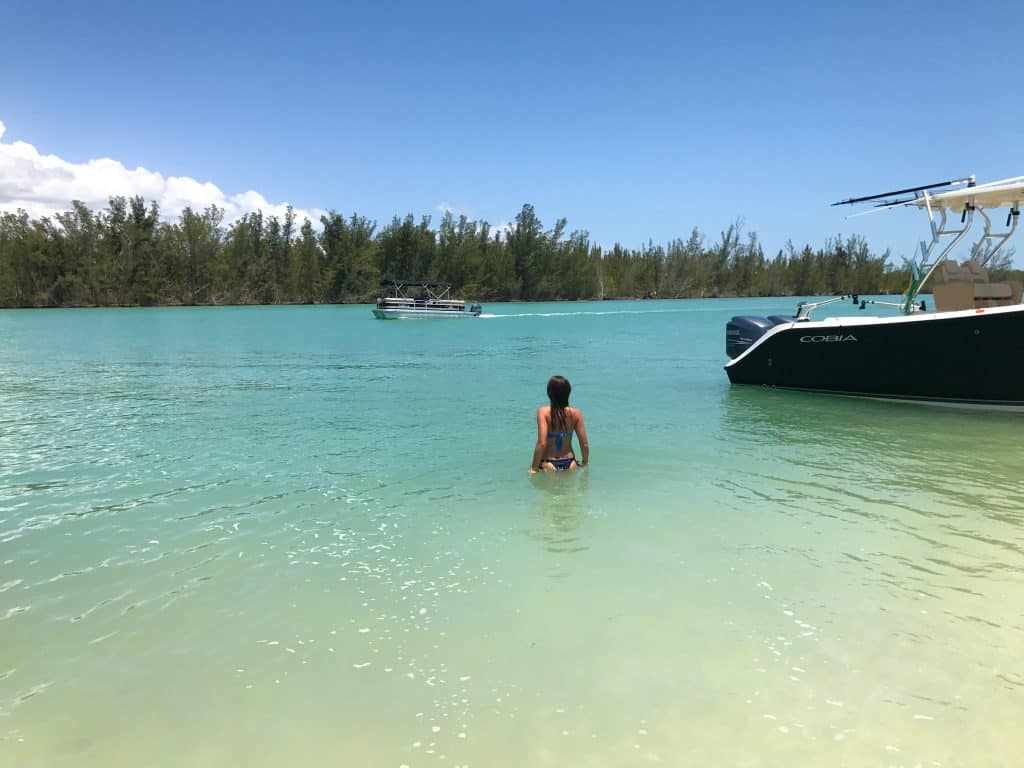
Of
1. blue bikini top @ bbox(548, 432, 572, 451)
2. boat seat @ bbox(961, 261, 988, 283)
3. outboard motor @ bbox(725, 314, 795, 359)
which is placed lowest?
blue bikini top @ bbox(548, 432, 572, 451)

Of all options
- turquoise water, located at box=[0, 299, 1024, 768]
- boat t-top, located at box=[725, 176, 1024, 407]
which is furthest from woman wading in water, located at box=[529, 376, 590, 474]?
boat t-top, located at box=[725, 176, 1024, 407]

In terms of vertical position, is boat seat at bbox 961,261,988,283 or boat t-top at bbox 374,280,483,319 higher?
boat seat at bbox 961,261,988,283

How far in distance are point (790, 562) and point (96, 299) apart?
101347 millimetres

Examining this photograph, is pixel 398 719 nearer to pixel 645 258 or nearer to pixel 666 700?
pixel 666 700

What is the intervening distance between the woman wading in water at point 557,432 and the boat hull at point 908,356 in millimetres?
7253

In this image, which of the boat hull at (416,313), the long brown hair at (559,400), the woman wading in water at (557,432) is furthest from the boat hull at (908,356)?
the boat hull at (416,313)

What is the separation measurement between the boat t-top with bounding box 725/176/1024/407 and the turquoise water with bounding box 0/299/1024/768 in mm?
1104

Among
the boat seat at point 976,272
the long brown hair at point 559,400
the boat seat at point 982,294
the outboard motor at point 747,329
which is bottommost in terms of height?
the long brown hair at point 559,400

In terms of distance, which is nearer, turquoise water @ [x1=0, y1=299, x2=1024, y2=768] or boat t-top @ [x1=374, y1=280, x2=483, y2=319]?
turquoise water @ [x1=0, y1=299, x2=1024, y2=768]

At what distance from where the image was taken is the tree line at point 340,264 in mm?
87375

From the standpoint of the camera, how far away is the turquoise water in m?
3.29

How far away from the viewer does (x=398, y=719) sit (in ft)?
11.1

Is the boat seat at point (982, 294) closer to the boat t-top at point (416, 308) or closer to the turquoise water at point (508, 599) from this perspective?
the turquoise water at point (508, 599)

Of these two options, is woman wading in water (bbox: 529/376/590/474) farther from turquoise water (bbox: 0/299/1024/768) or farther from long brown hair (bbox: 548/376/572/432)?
turquoise water (bbox: 0/299/1024/768)
